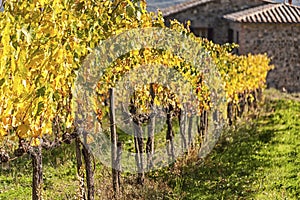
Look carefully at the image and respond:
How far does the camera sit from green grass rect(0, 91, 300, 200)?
19.4 feet

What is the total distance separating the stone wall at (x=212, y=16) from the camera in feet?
56.7

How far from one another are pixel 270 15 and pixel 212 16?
82.0 inches

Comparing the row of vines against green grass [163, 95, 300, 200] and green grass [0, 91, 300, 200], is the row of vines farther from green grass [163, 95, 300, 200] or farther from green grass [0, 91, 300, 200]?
green grass [163, 95, 300, 200]

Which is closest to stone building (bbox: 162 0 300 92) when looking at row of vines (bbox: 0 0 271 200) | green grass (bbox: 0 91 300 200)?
green grass (bbox: 0 91 300 200)

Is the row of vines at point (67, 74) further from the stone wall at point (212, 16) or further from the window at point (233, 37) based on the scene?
the stone wall at point (212, 16)

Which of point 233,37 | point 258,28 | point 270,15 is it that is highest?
point 270,15

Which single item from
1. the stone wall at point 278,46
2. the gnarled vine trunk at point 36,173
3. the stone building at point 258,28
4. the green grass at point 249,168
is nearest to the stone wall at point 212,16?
the stone building at point 258,28

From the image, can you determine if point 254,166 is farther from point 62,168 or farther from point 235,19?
point 235,19

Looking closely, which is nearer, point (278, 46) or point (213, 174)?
point (213, 174)

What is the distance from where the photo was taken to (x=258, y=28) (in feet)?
52.6

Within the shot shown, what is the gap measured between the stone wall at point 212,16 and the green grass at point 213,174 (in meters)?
8.79

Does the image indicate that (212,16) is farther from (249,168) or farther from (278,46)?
(249,168)

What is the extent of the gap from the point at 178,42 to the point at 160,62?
0.36 metres

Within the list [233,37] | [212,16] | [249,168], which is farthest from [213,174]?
[212,16]
